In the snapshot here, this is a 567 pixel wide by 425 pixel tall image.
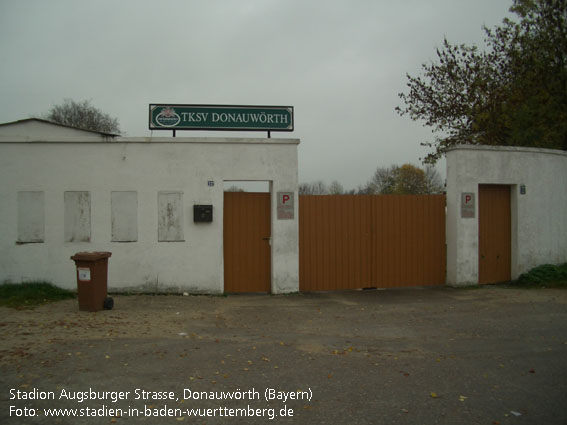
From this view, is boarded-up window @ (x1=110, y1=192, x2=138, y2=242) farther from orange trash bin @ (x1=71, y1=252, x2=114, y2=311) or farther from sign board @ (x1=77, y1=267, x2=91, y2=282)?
sign board @ (x1=77, y1=267, x2=91, y2=282)

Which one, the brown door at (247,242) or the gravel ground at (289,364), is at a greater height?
the brown door at (247,242)

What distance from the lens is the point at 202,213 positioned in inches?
446

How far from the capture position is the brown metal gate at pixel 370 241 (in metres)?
11.9

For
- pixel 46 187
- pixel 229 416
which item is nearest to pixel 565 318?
pixel 229 416

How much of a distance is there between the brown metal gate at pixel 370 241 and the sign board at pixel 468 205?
0.54 metres

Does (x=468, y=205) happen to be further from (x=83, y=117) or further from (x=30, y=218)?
(x=83, y=117)

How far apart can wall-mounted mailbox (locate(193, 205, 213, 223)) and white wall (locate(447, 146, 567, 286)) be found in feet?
20.1

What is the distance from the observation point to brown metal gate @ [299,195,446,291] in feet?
38.9

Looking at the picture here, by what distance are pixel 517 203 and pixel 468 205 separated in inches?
57.7

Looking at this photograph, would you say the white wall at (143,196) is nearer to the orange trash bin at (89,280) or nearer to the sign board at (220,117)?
the sign board at (220,117)

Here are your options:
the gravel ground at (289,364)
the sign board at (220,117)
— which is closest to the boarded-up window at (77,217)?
the gravel ground at (289,364)

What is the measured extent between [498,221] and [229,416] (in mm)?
10537

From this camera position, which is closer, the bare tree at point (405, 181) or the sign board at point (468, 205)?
the sign board at point (468, 205)

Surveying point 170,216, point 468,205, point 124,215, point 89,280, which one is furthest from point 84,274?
point 468,205
